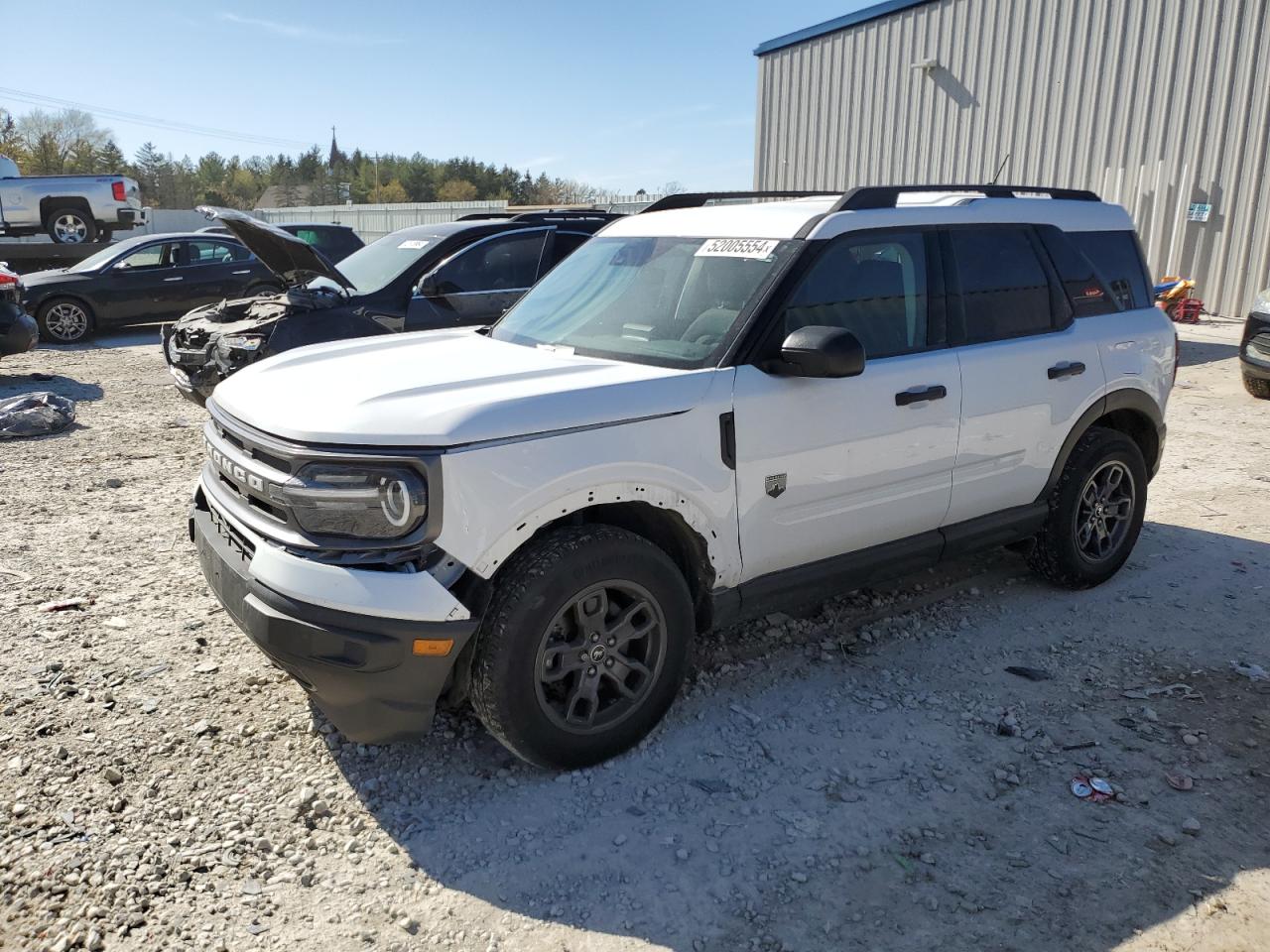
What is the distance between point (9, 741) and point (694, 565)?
2.55 m

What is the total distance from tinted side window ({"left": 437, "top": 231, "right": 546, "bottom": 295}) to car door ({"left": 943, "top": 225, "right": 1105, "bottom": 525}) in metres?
4.68

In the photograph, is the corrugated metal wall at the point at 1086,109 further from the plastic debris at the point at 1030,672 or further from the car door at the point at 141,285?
the plastic debris at the point at 1030,672

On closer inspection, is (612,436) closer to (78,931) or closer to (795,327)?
(795,327)

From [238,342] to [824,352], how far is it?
5240mm

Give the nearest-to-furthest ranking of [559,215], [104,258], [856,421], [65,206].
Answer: [856,421] < [559,215] < [104,258] < [65,206]

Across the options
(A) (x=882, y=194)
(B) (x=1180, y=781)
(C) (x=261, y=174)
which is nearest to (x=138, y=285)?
(A) (x=882, y=194)

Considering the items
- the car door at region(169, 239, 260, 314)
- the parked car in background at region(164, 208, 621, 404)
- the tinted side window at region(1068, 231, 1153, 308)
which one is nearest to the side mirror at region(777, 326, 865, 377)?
the tinted side window at region(1068, 231, 1153, 308)

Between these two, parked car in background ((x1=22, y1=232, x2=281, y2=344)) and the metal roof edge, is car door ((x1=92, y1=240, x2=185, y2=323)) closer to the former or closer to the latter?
parked car in background ((x1=22, y1=232, x2=281, y2=344))

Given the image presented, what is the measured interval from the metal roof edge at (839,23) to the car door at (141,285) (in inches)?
558

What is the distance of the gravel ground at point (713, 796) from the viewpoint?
9.12 feet

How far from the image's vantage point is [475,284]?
828cm

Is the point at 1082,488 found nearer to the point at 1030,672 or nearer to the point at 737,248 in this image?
the point at 1030,672

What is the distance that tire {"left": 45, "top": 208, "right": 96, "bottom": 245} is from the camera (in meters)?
19.6

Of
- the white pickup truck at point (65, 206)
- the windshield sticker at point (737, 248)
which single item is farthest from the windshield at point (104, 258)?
the windshield sticker at point (737, 248)
